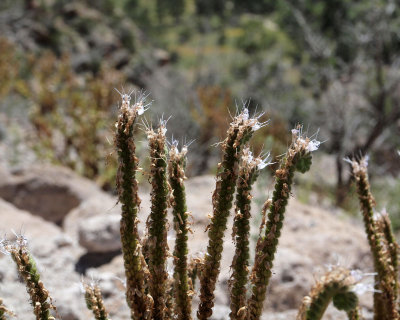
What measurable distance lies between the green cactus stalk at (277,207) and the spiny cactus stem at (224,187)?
0.37ft

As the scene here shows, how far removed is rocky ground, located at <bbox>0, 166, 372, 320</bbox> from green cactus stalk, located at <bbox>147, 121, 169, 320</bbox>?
0.53 meters

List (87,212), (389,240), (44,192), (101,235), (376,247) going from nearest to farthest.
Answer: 1. (376,247)
2. (389,240)
3. (101,235)
4. (87,212)
5. (44,192)

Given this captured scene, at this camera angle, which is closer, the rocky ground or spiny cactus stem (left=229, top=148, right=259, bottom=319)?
spiny cactus stem (left=229, top=148, right=259, bottom=319)

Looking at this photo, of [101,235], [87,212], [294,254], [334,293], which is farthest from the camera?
[87,212]

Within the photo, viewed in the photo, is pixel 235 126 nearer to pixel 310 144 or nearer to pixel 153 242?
pixel 310 144

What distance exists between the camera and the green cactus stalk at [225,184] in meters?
1.28

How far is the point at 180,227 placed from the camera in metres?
1.38

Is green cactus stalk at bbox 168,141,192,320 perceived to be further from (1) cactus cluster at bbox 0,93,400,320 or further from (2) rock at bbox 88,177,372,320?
(2) rock at bbox 88,177,372,320

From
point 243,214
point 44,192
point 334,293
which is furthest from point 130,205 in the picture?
point 44,192

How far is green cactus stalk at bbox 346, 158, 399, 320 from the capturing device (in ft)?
5.17

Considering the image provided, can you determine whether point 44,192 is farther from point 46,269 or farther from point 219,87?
point 219,87

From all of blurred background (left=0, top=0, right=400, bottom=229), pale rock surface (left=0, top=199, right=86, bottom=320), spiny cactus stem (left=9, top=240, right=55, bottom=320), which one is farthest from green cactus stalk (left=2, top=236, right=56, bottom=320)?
blurred background (left=0, top=0, right=400, bottom=229)

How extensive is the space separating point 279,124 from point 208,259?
297 inches

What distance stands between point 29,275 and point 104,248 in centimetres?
198
